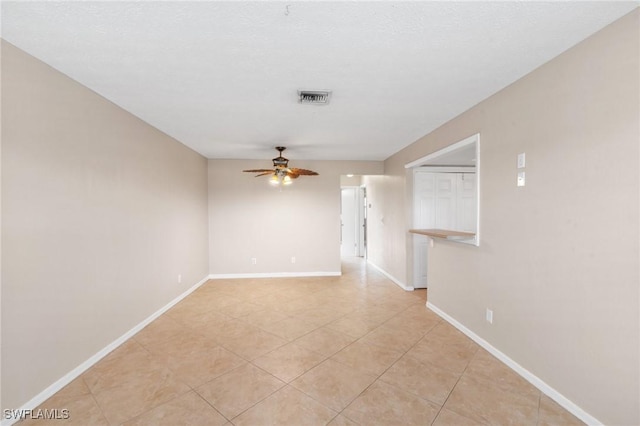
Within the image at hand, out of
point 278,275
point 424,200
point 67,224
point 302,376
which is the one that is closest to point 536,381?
point 302,376

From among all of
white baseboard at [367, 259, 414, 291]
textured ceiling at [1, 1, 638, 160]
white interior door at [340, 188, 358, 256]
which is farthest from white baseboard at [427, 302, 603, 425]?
white interior door at [340, 188, 358, 256]

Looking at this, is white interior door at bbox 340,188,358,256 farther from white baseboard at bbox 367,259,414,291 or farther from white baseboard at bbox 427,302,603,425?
white baseboard at bbox 427,302,603,425

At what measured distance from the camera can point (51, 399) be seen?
1889mm

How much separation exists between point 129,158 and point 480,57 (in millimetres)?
3465

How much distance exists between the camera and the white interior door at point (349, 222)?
805 centimetres

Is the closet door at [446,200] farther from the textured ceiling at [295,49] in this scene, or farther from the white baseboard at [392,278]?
the textured ceiling at [295,49]

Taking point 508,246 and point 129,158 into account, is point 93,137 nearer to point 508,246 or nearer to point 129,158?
point 129,158

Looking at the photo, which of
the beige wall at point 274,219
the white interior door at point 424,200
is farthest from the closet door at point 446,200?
the beige wall at point 274,219

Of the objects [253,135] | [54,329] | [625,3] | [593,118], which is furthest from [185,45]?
[593,118]

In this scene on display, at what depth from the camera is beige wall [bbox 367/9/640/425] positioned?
4.87 feet

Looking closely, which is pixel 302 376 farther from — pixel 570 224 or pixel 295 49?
pixel 295 49

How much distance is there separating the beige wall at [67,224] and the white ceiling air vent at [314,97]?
190 cm

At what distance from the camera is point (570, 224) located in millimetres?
1770

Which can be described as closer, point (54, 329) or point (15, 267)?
point (15, 267)
